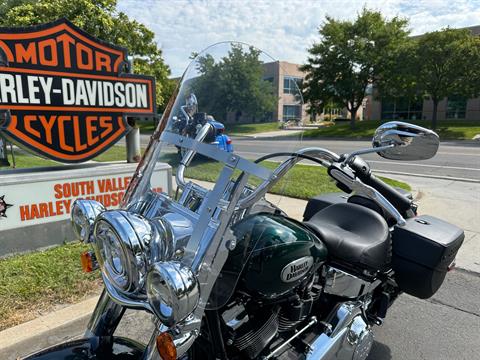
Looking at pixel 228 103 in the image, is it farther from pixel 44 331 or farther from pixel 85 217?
pixel 44 331

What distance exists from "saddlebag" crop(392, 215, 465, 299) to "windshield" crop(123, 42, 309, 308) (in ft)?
3.10

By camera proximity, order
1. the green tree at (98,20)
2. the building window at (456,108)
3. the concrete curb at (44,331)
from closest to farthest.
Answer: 1. the concrete curb at (44,331)
2. the green tree at (98,20)
3. the building window at (456,108)

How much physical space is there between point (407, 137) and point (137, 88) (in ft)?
12.6

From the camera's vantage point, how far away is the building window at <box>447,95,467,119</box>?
32.3 m

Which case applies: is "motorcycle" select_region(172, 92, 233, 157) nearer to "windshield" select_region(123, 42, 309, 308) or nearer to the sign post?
"windshield" select_region(123, 42, 309, 308)

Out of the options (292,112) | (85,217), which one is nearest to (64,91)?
(85,217)

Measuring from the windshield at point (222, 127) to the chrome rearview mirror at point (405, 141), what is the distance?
1.48ft

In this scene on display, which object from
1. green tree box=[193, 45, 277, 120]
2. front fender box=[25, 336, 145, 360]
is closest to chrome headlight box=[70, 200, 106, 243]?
front fender box=[25, 336, 145, 360]

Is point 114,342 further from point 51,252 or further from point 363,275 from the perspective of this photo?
point 51,252

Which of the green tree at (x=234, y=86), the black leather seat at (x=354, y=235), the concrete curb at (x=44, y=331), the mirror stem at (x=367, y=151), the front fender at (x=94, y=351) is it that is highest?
the green tree at (x=234, y=86)

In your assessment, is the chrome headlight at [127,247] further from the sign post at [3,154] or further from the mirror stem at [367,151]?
the sign post at [3,154]

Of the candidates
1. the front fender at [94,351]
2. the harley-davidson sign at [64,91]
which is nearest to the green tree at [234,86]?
the front fender at [94,351]

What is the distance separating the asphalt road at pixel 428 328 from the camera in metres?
2.62

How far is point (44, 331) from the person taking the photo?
2.59 m
